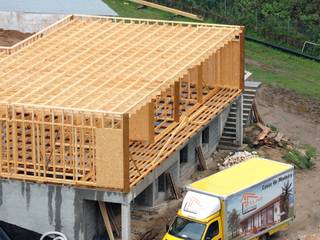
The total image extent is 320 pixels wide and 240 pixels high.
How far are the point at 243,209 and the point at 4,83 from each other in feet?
35.2

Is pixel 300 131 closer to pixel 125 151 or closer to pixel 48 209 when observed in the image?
pixel 125 151

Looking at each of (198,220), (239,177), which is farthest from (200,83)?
(198,220)

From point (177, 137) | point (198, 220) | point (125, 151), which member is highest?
point (125, 151)

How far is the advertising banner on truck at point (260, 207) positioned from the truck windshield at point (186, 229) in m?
1.07

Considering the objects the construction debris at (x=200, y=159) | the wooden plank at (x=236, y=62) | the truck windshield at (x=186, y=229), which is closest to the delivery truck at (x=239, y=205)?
A: the truck windshield at (x=186, y=229)

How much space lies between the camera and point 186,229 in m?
35.1

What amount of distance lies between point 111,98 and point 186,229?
5.86 metres

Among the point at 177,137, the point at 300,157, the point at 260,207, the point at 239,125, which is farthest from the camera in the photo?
the point at 239,125

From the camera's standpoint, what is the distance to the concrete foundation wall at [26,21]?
63.4m

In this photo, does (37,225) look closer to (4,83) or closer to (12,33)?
(4,83)

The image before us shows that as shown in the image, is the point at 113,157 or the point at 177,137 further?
the point at 177,137

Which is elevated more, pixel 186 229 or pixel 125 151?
pixel 125 151

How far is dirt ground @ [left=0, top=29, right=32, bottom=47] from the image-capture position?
203 ft

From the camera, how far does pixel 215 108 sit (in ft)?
148
